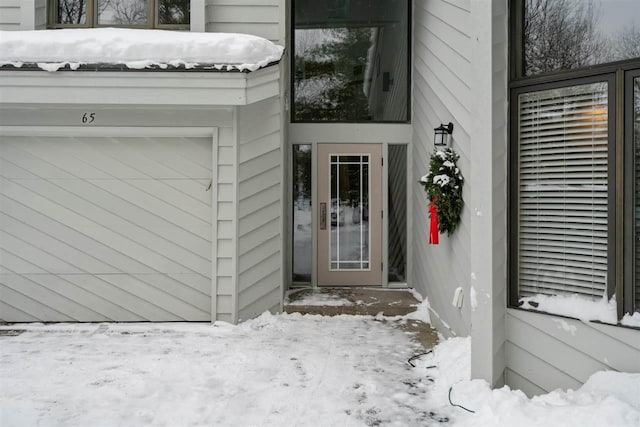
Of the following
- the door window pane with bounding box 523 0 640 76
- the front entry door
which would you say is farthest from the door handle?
the door window pane with bounding box 523 0 640 76

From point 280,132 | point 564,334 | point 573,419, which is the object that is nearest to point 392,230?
point 280,132

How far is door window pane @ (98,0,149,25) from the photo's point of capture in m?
5.80

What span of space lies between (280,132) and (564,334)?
3.57 m

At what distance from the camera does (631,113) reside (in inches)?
107

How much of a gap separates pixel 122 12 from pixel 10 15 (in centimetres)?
118

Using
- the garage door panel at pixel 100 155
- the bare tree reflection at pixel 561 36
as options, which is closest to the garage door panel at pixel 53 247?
the garage door panel at pixel 100 155

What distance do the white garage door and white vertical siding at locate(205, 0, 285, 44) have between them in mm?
1376

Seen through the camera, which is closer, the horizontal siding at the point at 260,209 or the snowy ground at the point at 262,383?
the snowy ground at the point at 262,383

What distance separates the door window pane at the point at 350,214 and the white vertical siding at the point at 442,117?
0.67m

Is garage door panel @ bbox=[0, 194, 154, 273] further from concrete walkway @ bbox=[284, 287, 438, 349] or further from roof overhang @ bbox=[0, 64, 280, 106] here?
concrete walkway @ bbox=[284, 287, 438, 349]

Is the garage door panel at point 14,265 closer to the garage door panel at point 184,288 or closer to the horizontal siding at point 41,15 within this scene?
the garage door panel at point 184,288

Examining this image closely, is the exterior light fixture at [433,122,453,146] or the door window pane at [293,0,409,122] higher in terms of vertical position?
the door window pane at [293,0,409,122]

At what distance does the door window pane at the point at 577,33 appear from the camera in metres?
2.79

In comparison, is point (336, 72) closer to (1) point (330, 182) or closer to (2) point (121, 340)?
(1) point (330, 182)
